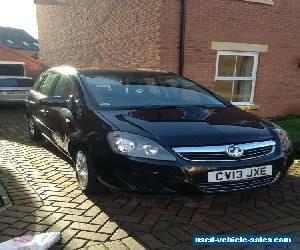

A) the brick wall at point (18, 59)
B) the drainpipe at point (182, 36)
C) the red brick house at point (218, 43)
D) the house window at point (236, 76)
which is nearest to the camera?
the drainpipe at point (182, 36)

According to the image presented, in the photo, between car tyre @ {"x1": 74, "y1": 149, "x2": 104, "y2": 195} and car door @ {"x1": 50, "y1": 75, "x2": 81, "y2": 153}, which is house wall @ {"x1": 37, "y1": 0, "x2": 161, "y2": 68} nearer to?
car door @ {"x1": 50, "y1": 75, "x2": 81, "y2": 153}

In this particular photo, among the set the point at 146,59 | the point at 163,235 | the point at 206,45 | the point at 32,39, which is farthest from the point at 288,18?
the point at 32,39

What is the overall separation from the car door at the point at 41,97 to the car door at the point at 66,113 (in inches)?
12.2

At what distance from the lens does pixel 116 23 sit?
9.91 metres

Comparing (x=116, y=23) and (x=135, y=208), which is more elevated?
(x=116, y=23)

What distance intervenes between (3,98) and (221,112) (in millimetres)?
8859

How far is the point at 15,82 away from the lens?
1130cm

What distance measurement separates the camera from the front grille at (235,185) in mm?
3199

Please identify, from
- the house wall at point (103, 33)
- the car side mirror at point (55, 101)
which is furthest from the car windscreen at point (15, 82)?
the car side mirror at point (55, 101)

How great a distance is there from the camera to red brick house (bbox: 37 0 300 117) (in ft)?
26.2

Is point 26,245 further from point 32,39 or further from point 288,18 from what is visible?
point 32,39

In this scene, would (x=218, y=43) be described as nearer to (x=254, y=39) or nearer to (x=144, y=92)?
(x=254, y=39)

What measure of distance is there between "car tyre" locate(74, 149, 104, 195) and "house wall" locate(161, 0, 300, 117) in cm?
446

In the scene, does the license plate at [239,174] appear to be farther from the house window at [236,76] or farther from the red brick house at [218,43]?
the house window at [236,76]
